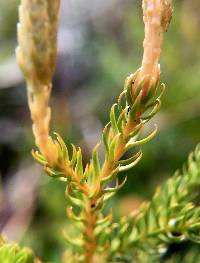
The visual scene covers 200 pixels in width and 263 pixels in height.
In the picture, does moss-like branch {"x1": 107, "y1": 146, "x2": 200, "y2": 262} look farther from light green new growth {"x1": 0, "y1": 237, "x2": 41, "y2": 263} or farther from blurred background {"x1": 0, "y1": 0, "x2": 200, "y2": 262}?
blurred background {"x1": 0, "y1": 0, "x2": 200, "y2": 262}

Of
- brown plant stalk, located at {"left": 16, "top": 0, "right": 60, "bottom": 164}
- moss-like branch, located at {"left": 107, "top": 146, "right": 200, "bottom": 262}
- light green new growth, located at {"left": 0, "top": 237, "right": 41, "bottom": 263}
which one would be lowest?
moss-like branch, located at {"left": 107, "top": 146, "right": 200, "bottom": 262}

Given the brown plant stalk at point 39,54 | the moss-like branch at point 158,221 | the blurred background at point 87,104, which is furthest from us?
the blurred background at point 87,104

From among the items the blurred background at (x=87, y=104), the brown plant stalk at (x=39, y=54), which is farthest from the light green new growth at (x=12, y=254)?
the blurred background at (x=87, y=104)

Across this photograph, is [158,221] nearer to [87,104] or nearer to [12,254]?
[12,254]

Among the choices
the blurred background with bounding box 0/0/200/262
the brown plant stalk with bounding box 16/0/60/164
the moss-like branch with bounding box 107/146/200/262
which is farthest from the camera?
the blurred background with bounding box 0/0/200/262

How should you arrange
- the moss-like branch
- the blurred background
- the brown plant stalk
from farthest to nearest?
1. the blurred background
2. the moss-like branch
3. the brown plant stalk

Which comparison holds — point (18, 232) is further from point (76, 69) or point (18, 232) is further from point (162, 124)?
point (76, 69)

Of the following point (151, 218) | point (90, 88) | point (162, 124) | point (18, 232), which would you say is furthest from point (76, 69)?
point (151, 218)

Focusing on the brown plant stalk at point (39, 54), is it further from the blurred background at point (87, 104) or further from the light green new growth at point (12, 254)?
the blurred background at point (87, 104)

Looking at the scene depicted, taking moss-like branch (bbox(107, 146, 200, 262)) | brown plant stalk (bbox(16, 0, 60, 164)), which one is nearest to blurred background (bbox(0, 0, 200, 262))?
moss-like branch (bbox(107, 146, 200, 262))
